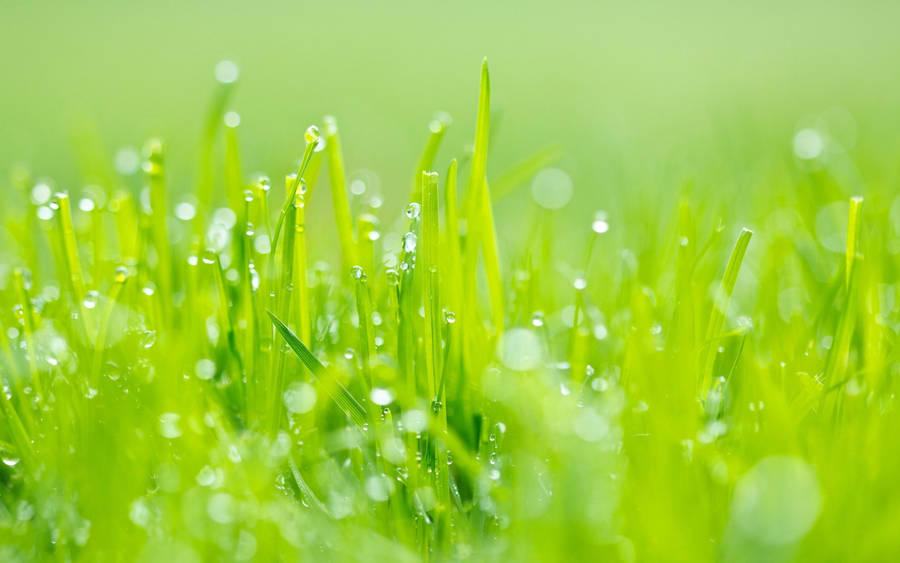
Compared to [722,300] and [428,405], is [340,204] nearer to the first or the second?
[428,405]

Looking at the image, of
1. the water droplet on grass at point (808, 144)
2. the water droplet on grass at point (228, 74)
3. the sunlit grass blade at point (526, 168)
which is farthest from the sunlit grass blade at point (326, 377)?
the water droplet on grass at point (808, 144)

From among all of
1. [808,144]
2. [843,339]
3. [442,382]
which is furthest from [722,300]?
[808,144]

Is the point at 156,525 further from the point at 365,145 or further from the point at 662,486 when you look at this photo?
the point at 365,145

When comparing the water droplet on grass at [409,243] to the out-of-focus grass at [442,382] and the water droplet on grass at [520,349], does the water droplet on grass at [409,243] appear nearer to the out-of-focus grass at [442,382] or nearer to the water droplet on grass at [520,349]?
the out-of-focus grass at [442,382]

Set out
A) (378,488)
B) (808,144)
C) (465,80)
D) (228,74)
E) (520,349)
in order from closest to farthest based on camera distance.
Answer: (378,488) < (520,349) < (228,74) < (808,144) < (465,80)

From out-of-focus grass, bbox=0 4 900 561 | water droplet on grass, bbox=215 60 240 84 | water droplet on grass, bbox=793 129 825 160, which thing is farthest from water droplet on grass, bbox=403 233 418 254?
water droplet on grass, bbox=793 129 825 160

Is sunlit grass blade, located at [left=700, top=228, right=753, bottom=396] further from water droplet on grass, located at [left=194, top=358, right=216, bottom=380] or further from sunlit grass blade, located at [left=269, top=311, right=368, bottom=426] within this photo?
water droplet on grass, located at [left=194, top=358, right=216, bottom=380]

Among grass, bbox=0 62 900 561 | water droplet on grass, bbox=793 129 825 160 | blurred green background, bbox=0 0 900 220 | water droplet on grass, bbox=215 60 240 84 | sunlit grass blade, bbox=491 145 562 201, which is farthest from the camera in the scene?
blurred green background, bbox=0 0 900 220
